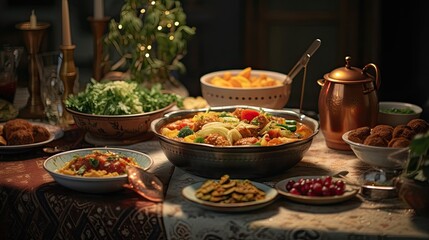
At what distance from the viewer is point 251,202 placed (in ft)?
6.81

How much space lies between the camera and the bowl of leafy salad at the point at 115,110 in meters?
2.70

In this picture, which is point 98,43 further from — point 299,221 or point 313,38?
point 313,38

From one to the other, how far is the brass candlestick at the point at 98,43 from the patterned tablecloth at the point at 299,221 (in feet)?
3.81

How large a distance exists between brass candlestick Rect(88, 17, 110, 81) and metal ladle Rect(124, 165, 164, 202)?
105 cm

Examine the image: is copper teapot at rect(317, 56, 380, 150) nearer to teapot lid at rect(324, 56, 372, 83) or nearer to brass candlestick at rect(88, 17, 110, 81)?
teapot lid at rect(324, 56, 372, 83)

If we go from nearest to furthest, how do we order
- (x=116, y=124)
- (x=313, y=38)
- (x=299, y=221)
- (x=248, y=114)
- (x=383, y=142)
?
1. (x=299, y=221)
2. (x=383, y=142)
3. (x=248, y=114)
4. (x=116, y=124)
5. (x=313, y=38)

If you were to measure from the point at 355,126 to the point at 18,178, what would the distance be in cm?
106

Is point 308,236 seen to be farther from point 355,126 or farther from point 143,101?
point 143,101

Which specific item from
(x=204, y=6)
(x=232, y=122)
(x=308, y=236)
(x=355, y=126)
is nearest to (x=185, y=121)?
(x=232, y=122)

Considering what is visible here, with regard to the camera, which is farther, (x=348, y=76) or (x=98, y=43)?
(x=98, y=43)

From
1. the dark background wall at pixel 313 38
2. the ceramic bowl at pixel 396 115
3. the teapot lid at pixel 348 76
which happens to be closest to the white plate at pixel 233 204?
the teapot lid at pixel 348 76

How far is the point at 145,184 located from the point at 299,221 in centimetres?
44

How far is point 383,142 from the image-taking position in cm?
231

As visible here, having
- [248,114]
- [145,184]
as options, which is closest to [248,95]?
[248,114]
